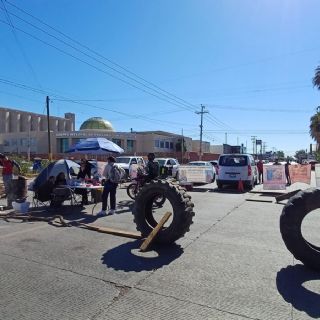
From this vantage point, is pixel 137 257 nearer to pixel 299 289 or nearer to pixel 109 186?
pixel 299 289

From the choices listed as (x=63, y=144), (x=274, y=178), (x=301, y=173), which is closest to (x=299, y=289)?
(x=274, y=178)

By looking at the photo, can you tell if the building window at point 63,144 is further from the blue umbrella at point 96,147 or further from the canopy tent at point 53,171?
the canopy tent at point 53,171

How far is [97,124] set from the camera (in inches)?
3826

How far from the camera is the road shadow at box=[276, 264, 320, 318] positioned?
175 inches

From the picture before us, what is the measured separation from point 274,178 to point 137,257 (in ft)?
46.1

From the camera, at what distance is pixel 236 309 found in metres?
4.36

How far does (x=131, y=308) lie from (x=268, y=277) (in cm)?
215

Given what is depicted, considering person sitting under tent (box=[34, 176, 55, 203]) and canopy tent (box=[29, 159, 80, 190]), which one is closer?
person sitting under tent (box=[34, 176, 55, 203])

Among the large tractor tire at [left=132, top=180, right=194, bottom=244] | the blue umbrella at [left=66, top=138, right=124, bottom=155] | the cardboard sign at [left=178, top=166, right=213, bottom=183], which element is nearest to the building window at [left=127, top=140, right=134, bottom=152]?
the cardboard sign at [left=178, top=166, right=213, bottom=183]

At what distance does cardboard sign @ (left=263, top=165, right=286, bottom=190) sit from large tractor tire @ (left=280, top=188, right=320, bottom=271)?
510 inches

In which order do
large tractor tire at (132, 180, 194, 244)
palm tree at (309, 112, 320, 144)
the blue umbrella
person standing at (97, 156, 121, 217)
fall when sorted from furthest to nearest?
palm tree at (309, 112, 320, 144) < the blue umbrella < person standing at (97, 156, 121, 217) < large tractor tire at (132, 180, 194, 244)

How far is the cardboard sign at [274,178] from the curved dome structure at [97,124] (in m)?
80.0

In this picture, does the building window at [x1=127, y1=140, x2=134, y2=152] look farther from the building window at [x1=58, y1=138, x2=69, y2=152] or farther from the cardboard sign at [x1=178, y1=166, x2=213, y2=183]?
the cardboard sign at [x1=178, y1=166, x2=213, y2=183]

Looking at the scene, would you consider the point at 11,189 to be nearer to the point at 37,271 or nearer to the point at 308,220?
the point at 37,271
